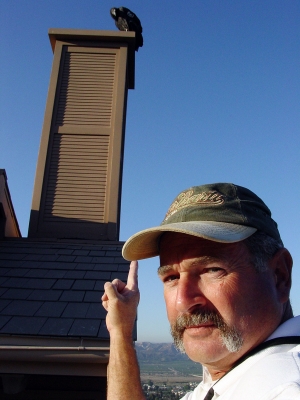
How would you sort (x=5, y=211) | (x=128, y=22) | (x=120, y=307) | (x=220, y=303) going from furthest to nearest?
(x=128, y=22)
(x=5, y=211)
(x=120, y=307)
(x=220, y=303)

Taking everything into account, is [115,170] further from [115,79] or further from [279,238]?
[279,238]

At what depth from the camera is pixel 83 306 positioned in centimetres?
405

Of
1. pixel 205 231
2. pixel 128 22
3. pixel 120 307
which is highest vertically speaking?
pixel 128 22

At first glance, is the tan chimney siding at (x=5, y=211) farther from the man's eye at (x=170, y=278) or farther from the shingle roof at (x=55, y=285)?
the man's eye at (x=170, y=278)

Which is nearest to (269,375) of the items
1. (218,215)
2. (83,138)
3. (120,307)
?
(218,215)

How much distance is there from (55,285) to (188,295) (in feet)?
11.4

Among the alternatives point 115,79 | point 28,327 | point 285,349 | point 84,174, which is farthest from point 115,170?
point 285,349

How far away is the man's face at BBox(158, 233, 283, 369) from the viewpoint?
4.19 feet

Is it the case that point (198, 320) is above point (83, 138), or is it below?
below

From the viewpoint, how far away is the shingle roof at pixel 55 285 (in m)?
3.68

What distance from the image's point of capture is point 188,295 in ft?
4.55

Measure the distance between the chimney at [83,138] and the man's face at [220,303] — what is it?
514cm

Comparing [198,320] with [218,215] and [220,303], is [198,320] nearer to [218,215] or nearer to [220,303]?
[220,303]

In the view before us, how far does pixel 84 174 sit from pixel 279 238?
5.77 metres
